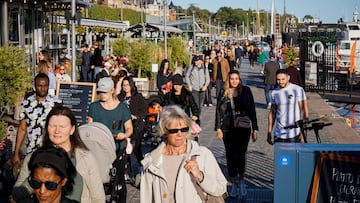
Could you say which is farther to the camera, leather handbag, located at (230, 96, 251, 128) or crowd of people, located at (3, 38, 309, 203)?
leather handbag, located at (230, 96, 251, 128)

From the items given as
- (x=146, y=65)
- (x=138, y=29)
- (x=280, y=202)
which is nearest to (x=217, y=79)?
(x=146, y=65)

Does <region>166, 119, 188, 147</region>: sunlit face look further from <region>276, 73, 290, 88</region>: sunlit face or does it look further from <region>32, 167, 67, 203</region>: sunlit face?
<region>276, 73, 290, 88</region>: sunlit face

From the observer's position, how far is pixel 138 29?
44406 millimetres

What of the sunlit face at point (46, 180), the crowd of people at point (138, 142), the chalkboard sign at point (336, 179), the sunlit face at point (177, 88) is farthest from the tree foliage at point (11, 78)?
the sunlit face at point (46, 180)

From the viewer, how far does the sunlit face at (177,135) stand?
5.02 meters

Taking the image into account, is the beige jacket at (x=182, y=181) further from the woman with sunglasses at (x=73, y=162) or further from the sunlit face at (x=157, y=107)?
the sunlit face at (x=157, y=107)

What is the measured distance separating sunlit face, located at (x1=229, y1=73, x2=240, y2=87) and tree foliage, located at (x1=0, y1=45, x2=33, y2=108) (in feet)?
22.5

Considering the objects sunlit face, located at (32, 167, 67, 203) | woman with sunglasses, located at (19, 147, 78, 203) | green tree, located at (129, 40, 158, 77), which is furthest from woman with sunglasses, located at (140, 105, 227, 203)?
green tree, located at (129, 40, 158, 77)

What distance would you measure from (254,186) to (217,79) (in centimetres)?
1253

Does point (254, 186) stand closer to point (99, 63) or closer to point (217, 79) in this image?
point (217, 79)

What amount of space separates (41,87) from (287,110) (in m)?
3.49

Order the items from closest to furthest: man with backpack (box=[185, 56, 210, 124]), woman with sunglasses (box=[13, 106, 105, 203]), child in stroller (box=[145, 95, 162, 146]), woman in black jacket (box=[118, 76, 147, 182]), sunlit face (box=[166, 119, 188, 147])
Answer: woman with sunglasses (box=[13, 106, 105, 203]) → sunlit face (box=[166, 119, 188, 147]) → woman in black jacket (box=[118, 76, 147, 182]) → child in stroller (box=[145, 95, 162, 146]) → man with backpack (box=[185, 56, 210, 124])

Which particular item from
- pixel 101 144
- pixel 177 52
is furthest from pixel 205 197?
pixel 177 52

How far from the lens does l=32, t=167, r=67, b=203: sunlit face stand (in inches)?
157
